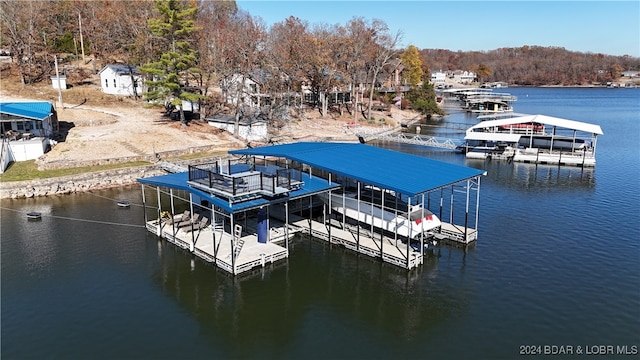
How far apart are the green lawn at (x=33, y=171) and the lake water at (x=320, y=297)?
6072mm

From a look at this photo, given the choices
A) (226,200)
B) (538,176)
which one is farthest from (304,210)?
(538,176)

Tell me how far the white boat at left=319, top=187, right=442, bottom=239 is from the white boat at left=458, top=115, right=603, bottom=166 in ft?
95.1

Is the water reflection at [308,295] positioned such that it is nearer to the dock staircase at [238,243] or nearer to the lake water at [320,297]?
the lake water at [320,297]

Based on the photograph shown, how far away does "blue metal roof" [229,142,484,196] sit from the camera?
23.6 meters

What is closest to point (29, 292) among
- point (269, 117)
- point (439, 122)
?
point (269, 117)

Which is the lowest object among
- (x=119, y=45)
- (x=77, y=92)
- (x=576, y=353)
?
(x=576, y=353)

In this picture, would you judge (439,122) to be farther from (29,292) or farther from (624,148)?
(29,292)

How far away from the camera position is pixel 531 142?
52.8 m

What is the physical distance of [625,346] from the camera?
1714 centimetres

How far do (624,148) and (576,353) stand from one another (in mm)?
51209

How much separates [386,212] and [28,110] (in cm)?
3433

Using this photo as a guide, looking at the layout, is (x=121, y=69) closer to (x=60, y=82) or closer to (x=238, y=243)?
(x=60, y=82)

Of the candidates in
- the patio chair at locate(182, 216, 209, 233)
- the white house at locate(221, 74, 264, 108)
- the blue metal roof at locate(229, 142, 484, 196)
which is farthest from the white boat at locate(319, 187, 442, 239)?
the white house at locate(221, 74, 264, 108)

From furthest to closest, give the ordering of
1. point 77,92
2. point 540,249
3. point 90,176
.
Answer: point 77,92 < point 90,176 < point 540,249
